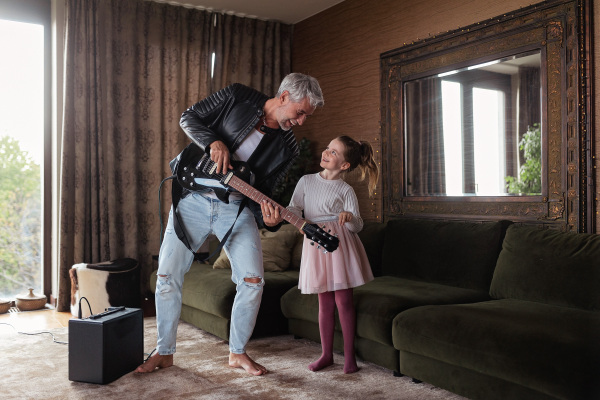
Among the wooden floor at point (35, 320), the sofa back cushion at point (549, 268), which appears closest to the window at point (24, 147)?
the wooden floor at point (35, 320)

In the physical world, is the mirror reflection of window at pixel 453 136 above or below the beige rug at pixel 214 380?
above

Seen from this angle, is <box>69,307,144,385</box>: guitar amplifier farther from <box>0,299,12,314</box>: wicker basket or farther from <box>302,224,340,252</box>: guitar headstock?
<box>0,299,12,314</box>: wicker basket

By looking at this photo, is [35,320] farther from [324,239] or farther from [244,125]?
[324,239]

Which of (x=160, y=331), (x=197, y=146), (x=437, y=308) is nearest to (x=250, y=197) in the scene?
(x=197, y=146)

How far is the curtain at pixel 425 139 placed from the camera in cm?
388

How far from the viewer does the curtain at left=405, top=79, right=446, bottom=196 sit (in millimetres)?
3875

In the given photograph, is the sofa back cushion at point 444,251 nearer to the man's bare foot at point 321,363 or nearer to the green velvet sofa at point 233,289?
the green velvet sofa at point 233,289

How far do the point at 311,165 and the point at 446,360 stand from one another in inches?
117

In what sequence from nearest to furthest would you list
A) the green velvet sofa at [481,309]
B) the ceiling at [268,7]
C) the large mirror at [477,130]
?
the green velvet sofa at [481,309] < the large mirror at [477,130] < the ceiling at [268,7]

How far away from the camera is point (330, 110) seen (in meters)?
4.90

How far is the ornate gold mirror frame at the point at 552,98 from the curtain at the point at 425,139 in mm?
154

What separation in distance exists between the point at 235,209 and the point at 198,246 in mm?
254

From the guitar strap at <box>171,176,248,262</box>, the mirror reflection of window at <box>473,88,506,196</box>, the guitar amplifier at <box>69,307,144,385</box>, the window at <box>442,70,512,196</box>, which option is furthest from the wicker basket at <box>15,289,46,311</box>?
the mirror reflection of window at <box>473,88,506,196</box>

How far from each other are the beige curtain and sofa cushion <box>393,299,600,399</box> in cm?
285
